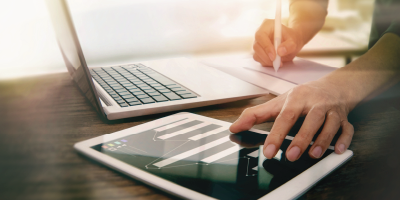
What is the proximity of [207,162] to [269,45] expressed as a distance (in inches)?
19.9

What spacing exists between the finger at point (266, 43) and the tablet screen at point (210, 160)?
0.38 meters

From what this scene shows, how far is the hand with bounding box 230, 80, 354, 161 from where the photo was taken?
10.9 inches

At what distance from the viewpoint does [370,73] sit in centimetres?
48

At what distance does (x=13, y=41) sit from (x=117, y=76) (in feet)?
0.76

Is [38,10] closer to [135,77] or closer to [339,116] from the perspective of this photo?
[135,77]

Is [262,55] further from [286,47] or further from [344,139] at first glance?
[344,139]

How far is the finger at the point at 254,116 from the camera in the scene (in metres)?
0.33

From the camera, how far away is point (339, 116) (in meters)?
0.35

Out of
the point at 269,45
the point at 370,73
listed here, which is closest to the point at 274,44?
the point at 269,45

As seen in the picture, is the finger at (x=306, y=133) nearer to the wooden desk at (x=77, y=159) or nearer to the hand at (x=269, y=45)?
the wooden desk at (x=77, y=159)

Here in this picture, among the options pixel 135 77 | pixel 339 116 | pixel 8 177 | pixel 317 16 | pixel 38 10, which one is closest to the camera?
pixel 8 177

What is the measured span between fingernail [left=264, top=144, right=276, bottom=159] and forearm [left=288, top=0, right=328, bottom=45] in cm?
66

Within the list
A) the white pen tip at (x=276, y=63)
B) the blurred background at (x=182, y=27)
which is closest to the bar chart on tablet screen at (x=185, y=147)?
the white pen tip at (x=276, y=63)

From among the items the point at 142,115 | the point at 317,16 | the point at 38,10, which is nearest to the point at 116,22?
the point at 317,16
